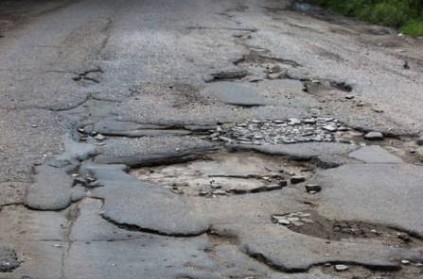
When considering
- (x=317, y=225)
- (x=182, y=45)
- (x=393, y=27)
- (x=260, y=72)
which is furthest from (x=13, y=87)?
(x=393, y=27)

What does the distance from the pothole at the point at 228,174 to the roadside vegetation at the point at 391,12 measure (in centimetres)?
922

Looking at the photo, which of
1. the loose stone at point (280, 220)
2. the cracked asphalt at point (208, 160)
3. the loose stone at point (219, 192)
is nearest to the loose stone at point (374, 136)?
the cracked asphalt at point (208, 160)

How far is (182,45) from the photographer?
39.2 ft

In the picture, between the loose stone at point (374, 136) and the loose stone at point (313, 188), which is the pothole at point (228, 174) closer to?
the loose stone at point (313, 188)

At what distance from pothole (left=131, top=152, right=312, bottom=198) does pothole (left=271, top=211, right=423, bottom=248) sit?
1.86 feet

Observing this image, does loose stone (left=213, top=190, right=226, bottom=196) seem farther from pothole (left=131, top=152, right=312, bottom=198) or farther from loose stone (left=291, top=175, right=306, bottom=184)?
loose stone (left=291, top=175, right=306, bottom=184)

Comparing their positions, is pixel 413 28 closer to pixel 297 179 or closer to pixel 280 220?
pixel 297 179

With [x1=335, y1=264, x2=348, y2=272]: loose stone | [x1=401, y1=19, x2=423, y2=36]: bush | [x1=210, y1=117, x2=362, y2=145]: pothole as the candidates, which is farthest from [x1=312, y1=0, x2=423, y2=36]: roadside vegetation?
[x1=335, y1=264, x2=348, y2=272]: loose stone

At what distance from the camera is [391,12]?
16.5 m

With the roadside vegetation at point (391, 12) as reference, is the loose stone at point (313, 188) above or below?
above

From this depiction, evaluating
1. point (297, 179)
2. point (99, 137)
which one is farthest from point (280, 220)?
point (99, 137)

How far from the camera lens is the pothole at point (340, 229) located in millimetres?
4945

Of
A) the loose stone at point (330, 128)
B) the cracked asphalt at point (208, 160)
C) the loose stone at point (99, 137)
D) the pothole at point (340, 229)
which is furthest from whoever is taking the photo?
the loose stone at point (330, 128)

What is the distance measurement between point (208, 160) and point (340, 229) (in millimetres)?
1625
